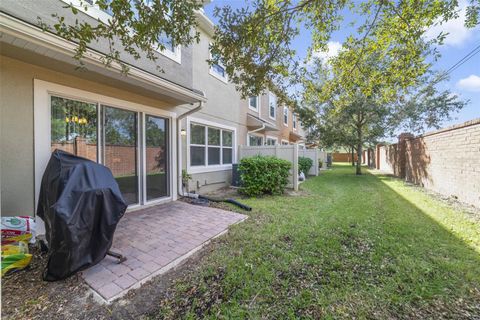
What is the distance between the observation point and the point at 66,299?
228 cm

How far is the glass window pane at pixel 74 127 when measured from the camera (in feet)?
12.7

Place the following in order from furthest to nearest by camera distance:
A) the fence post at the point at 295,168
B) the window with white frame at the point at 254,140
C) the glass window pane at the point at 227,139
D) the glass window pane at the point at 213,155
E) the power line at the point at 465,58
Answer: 1. the window with white frame at the point at 254,140
2. the glass window pane at the point at 227,139
3. the fence post at the point at 295,168
4. the glass window pane at the point at 213,155
5. the power line at the point at 465,58

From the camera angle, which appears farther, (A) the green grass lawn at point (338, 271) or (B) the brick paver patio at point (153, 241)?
(B) the brick paver patio at point (153, 241)

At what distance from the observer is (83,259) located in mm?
2502

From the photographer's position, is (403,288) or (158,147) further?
(158,147)

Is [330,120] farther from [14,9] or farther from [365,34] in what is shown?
[14,9]

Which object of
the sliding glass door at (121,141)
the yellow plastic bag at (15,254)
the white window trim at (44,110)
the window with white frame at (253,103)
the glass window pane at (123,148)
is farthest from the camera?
the window with white frame at (253,103)

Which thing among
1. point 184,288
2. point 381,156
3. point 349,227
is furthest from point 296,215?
point 381,156

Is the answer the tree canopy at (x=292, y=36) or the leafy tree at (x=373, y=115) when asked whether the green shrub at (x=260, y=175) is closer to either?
the tree canopy at (x=292, y=36)

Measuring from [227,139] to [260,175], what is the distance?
2657 millimetres

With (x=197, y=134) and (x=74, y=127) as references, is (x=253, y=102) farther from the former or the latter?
(x=74, y=127)

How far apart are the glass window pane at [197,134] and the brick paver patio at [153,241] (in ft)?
7.94

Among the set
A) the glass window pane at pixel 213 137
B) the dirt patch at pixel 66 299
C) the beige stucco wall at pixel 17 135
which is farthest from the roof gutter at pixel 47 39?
the glass window pane at pixel 213 137

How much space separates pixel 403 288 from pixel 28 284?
4307 mm
